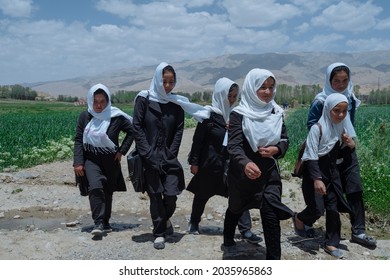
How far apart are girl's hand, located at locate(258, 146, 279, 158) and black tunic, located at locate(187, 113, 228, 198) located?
0.95 metres

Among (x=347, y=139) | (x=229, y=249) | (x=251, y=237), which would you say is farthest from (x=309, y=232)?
(x=347, y=139)

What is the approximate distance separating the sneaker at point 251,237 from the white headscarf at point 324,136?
39.3 inches

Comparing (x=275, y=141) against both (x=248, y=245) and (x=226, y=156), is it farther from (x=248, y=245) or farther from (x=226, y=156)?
(x=248, y=245)

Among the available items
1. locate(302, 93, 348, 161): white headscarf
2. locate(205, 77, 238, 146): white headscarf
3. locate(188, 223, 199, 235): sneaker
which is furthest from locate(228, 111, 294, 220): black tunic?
locate(188, 223, 199, 235): sneaker

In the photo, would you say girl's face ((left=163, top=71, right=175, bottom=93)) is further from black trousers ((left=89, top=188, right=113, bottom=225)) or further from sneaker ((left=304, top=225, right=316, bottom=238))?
sneaker ((left=304, top=225, right=316, bottom=238))

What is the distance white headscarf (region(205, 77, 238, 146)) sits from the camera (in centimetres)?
432

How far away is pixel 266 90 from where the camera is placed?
356 cm

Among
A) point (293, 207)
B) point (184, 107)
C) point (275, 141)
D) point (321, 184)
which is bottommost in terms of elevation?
point (293, 207)

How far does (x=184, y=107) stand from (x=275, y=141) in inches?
48.1

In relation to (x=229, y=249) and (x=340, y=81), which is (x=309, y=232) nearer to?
(x=229, y=249)

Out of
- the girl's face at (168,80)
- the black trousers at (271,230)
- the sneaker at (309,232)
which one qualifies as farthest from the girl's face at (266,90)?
the sneaker at (309,232)

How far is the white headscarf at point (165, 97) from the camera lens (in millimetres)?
4359
